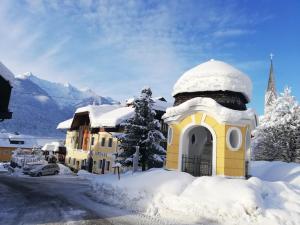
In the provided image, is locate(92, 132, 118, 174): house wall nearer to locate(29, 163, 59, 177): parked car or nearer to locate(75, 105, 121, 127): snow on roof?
locate(75, 105, 121, 127): snow on roof

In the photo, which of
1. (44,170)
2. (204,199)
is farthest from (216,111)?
(44,170)

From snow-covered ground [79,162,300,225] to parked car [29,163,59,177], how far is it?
61.8 feet

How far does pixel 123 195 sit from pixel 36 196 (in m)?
5.05

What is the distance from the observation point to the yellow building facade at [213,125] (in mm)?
17312

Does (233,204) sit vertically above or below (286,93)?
below

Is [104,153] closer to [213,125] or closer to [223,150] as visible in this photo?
[213,125]

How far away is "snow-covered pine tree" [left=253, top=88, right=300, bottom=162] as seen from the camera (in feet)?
116

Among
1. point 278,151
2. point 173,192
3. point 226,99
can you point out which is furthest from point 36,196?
point 278,151

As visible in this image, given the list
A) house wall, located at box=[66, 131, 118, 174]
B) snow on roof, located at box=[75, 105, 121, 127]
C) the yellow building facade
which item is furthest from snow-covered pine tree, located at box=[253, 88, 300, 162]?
snow on roof, located at box=[75, 105, 121, 127]

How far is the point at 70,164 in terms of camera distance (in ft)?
157

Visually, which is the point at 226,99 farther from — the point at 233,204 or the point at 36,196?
the point at 36,196

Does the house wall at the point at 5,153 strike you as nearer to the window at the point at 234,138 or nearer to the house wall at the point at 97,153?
the house wall at the point at 97,153

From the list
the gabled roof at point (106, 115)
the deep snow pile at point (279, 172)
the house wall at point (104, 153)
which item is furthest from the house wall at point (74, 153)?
the deep snow pile at point (279, 172)

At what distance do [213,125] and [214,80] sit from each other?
119 inches
